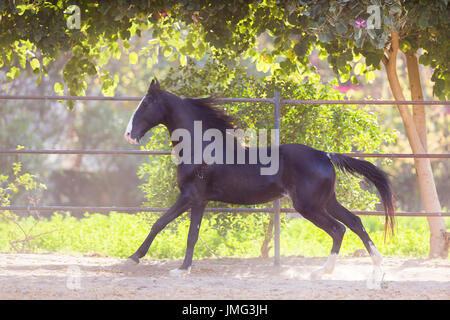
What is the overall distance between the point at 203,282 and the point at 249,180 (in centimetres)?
114

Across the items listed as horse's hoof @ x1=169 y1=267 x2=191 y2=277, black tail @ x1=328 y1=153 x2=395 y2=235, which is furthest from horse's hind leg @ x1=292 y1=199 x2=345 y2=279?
horse's hoof @ x1=169 y1=267 x2=191 y2=277

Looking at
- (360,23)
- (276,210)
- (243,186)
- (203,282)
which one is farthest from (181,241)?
(360,23)

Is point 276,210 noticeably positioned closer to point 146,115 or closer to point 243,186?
point 243,186

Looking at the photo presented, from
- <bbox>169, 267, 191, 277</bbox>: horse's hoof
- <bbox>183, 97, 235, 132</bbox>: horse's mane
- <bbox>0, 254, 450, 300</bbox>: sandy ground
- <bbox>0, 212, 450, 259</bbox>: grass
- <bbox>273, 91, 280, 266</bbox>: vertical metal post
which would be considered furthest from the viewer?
<bbox>0, 212, 450, 259</bbox>: grass

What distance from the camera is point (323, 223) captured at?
530 centimetres

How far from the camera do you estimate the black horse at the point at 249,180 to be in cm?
529

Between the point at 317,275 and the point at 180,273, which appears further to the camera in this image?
the point at 317,275

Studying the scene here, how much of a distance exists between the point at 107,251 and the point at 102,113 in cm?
932

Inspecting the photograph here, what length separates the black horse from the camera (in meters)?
5.29

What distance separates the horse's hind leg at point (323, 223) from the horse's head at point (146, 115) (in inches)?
56.4

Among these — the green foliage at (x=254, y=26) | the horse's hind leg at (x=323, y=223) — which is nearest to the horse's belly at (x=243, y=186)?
the horse's hind leg at (x=323, y=223)

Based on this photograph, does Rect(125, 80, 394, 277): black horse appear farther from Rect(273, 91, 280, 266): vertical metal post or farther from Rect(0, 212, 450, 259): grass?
Rect(0, 212, 450, 259): grass

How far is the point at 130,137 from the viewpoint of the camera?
209 inches

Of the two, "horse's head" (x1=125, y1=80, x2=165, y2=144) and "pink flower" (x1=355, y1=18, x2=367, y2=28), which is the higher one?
"pink flower" (x1=355, y1=18, x2=367, y2=28)
